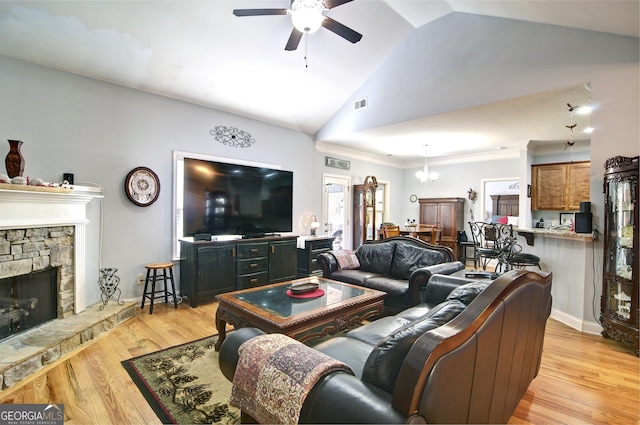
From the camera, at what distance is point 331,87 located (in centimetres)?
496

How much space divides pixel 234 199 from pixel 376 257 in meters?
2.31

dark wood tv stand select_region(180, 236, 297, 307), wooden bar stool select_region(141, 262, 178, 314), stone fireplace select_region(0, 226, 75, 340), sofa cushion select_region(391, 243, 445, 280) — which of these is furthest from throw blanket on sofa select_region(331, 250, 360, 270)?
stone fireplace select_region(0, 226, 75, 340)

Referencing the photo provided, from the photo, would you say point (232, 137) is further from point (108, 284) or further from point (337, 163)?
point (108, 284)

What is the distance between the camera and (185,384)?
7.16 feet

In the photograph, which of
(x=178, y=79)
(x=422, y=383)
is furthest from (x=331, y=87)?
(x=422, y=383)

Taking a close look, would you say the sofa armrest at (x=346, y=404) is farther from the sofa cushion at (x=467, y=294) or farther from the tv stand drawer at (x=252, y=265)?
the tv stand drawer at (x=252, y=265)

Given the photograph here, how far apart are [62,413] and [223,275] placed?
2409 mm

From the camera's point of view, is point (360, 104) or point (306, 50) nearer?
point (306, 50)

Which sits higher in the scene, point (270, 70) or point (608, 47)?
point (270, 70)

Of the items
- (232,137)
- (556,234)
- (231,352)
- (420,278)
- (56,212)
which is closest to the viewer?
(231,352)

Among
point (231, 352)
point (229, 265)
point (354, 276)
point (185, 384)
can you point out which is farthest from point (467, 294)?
point (229, 265)

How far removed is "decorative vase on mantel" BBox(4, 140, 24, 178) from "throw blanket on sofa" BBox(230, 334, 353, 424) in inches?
119

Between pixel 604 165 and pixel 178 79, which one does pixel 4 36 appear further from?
pixel 604 165

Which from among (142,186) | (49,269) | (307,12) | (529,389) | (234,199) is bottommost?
(529,389)
